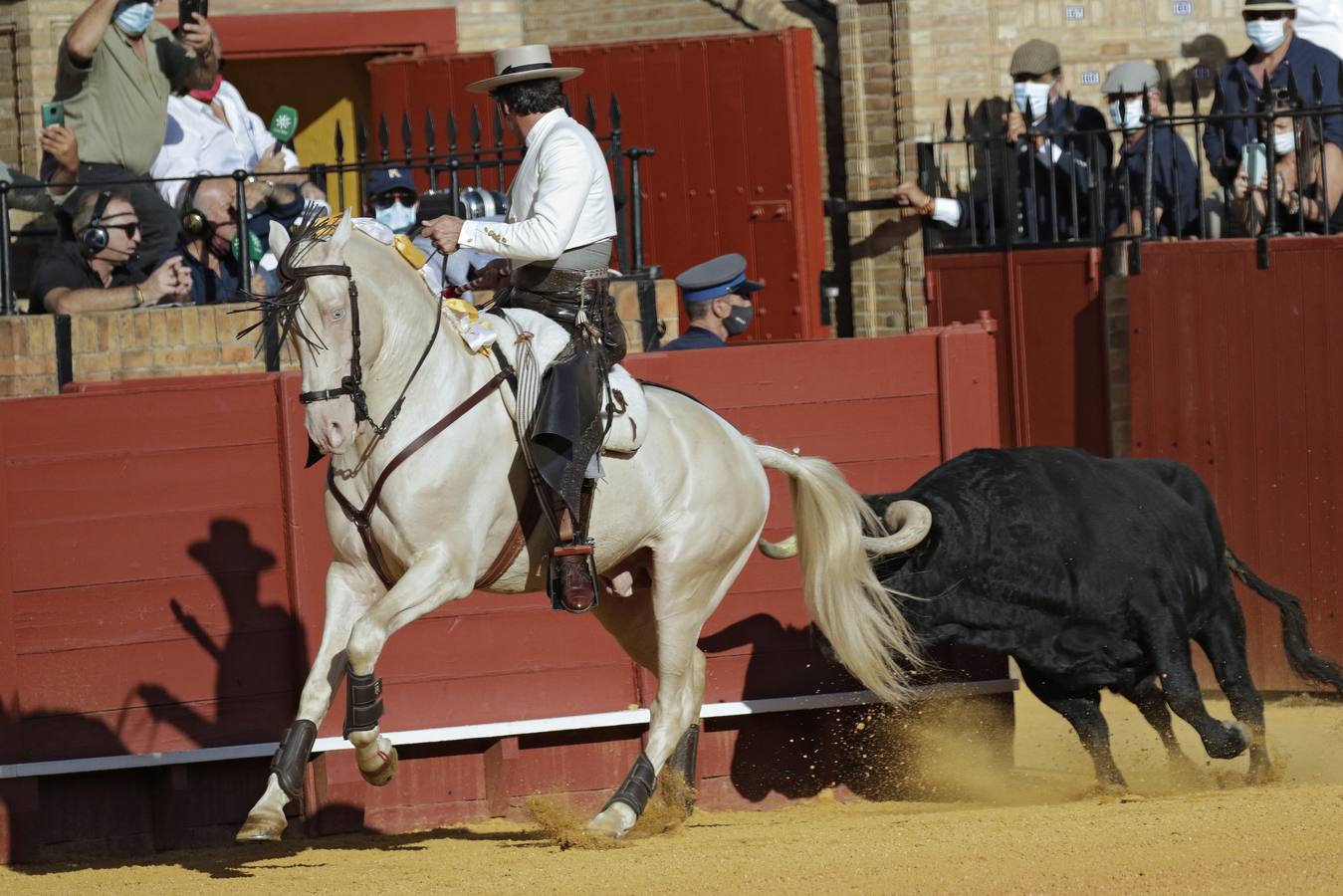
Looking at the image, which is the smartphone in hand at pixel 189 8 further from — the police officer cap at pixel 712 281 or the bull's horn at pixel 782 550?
the bull's horn at pixel 782 550

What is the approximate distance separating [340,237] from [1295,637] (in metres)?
4.59

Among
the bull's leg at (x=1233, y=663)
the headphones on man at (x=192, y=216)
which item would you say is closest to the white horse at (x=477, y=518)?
the bull's leg at (x=1233, y=663)

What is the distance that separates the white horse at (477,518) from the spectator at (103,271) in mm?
3300

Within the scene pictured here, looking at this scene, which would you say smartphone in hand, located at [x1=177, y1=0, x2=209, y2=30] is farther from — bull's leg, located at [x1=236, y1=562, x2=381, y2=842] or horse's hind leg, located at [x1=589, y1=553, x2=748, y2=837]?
bull's leg, located at [x1=236, y1=562, x2=381, y2=842]

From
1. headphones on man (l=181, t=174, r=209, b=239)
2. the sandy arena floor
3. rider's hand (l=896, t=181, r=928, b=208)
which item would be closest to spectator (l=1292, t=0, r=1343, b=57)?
rider's hand (l=896, t=181, r=928, b=208)

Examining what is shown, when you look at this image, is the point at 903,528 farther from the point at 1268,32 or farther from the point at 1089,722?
the point at 1268,32

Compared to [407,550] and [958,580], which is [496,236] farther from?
[958,580]

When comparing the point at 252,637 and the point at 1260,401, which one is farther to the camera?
the point at 1260,401

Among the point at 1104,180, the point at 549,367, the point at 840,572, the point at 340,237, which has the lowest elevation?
the point at 840,572

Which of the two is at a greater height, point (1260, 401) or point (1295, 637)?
point (1260, 401)

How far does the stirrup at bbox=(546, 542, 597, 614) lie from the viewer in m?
6.45

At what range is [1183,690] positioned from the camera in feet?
24.6

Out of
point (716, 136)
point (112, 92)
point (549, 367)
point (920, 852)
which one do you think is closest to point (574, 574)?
point (549, 367)

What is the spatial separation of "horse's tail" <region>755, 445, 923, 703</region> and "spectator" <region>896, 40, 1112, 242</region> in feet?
13.3
